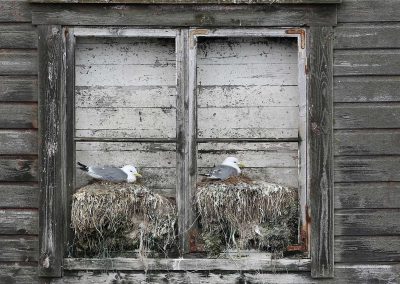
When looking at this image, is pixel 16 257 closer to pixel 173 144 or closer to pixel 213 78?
pixel 173 144

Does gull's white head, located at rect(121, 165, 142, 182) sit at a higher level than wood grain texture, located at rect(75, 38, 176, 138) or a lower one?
lower

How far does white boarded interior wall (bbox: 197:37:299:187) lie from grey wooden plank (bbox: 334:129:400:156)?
0.29 meters

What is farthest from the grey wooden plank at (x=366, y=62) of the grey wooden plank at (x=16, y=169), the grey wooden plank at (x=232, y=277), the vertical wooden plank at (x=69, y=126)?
the grey wooden plank at (x=16, y=169)

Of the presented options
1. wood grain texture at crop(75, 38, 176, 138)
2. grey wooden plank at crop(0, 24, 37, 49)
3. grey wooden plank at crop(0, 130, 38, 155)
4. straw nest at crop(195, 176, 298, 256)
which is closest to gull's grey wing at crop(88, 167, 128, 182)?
wood grain texture at crop(75, 38, 176, 138)

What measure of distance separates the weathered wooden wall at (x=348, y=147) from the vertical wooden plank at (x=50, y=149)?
0.07 metres

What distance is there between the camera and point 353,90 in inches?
168

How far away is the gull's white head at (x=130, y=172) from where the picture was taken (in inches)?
168

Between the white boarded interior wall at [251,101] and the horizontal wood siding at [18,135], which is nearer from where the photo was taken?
the horizontal wood siding at [18,135]

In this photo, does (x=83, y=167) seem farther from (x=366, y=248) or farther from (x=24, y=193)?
(x=366, y=248)

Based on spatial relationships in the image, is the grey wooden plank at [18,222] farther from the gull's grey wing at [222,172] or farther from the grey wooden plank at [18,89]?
the gull's grey wing at [222,172]

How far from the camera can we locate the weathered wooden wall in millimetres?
4254

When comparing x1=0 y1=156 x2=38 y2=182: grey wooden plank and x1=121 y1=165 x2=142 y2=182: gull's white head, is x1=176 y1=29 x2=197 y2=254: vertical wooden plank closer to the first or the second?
x1=121 y1=165 x2=142 y2=182: gull's white head

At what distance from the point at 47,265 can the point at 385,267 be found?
81.9 inches

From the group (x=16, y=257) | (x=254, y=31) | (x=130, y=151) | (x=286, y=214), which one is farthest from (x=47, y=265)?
(x=254, y=31)
